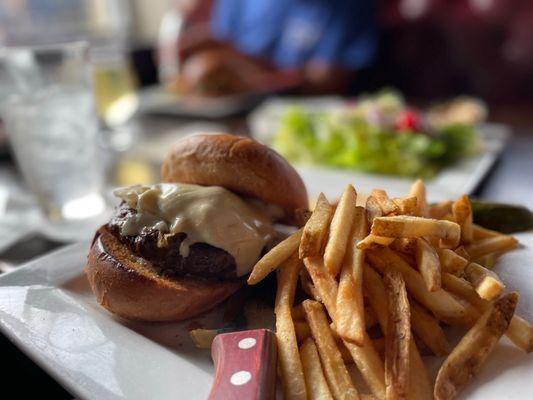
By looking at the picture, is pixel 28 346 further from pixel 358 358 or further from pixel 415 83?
pixel 415 83

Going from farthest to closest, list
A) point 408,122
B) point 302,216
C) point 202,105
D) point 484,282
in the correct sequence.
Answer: point 202,105 < point 408,122 < point 302,216 < point 484,282

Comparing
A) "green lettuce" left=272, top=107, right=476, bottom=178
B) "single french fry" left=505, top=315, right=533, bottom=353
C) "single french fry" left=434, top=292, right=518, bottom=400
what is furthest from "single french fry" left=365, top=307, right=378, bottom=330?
"green lettuce" left=272, top=107, right=476, bottom=178

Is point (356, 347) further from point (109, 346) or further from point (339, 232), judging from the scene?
point (109, 346)

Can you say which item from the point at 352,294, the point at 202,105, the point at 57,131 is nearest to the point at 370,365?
the point at 352,294

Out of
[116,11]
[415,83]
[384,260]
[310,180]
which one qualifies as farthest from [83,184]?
[116,11]

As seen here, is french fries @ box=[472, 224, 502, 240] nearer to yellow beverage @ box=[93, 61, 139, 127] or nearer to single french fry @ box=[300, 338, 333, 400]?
single french fry @ box=[300, 338, 333, 400]

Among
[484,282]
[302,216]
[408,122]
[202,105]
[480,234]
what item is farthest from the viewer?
[202,105]
